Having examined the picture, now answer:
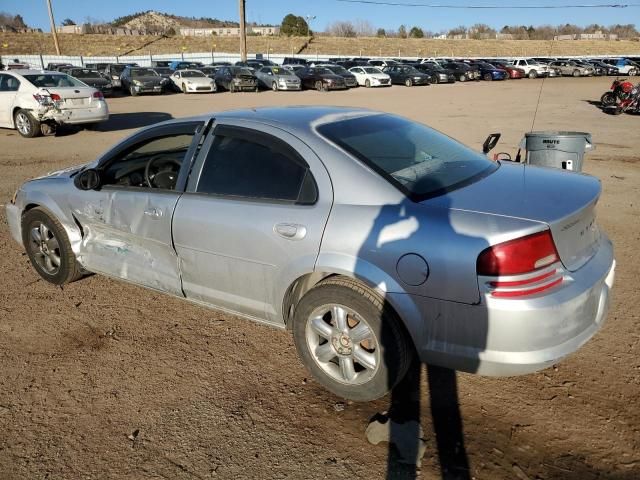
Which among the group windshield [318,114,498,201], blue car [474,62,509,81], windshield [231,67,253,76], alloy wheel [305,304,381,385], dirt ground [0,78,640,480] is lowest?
blue car [474,62,509,81]

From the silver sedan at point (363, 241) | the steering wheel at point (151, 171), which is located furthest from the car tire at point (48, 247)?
the steering wheel at point (151, 171)

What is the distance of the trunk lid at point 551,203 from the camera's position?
100 inches

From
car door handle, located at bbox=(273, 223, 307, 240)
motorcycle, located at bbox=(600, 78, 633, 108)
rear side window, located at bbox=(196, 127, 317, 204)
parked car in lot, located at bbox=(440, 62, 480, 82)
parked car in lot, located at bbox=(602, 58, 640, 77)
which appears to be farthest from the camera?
parked car in lot, located at bbox=(602, 58, 640, 77)

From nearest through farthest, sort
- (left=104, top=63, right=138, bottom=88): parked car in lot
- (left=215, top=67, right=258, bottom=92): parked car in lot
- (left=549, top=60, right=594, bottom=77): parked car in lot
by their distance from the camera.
→ (left=215, top=67, right=258, bottom=92): parked car in lot, (left=104, top=63, right=138, bottom=88): parked car in lot, (left=549, top=60, right=594, bottom=77): parked car in lot

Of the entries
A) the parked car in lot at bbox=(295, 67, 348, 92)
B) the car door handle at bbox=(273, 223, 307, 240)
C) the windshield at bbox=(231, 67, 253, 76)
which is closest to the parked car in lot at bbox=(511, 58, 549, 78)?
the parked car in lot at bbox=(295, 67, 348, 92)

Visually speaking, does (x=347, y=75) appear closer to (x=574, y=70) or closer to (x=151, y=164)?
(x=574, y=70)

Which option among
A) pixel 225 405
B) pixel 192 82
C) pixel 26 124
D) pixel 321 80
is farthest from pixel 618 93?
pixel 192 82

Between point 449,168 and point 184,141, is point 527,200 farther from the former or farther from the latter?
point 184,141

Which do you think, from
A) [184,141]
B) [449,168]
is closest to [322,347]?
[449,168]

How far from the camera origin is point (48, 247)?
4.41 meters

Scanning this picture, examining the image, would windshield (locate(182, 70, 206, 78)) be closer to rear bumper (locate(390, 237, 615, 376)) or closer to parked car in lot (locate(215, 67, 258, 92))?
parked car in lot (locate(215, 67, 258, 92))

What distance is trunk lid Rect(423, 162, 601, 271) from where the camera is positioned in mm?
2541

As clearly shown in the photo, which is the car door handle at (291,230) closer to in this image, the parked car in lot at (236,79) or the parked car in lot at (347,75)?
the parked car in lot at (236,79)

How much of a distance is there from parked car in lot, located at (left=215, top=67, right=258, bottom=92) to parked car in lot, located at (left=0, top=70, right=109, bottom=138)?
1660cm
